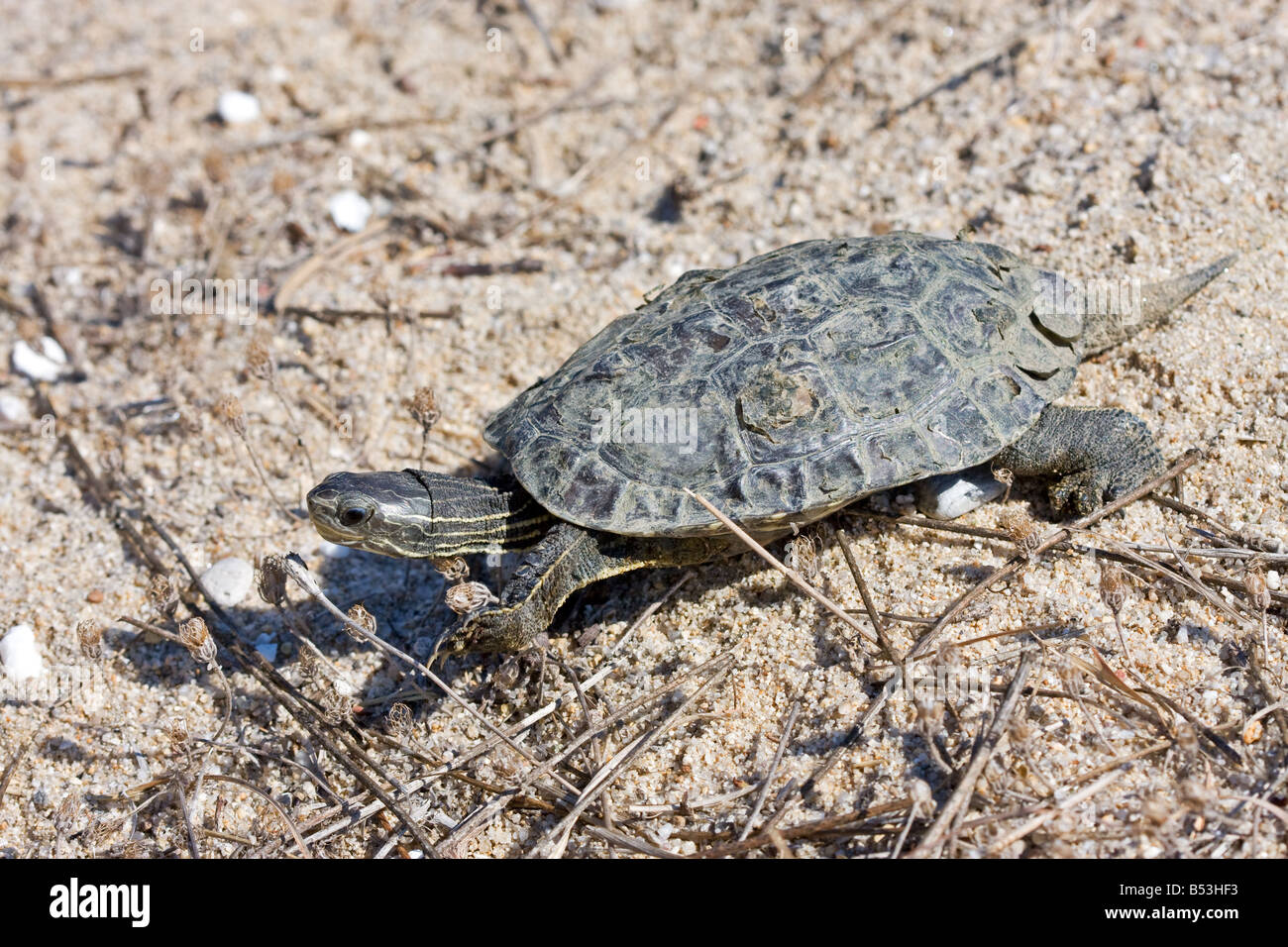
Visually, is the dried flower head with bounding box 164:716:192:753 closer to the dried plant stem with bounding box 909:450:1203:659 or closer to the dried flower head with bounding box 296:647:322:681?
the dried flower head with bounding box 296:647:322:681

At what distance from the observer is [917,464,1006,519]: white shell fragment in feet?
12.2

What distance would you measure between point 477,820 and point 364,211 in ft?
13.1

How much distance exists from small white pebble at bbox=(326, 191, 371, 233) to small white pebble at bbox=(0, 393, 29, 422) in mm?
2037

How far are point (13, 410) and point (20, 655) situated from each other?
1.76 meters

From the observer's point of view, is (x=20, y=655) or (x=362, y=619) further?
(x=20, y=655)

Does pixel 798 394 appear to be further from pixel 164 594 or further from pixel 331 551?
pixel 164 594

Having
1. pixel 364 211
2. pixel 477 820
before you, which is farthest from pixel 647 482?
pixel 364 211

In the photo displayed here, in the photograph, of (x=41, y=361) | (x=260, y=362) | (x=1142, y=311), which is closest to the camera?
(x=1142, y=311)

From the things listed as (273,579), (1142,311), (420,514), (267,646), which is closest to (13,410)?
(267,646)

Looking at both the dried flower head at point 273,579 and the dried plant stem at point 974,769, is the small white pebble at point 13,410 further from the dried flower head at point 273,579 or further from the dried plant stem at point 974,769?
the dried plant stem at point 974,769

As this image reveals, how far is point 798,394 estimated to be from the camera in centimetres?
346

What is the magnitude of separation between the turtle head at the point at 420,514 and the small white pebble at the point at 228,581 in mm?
804

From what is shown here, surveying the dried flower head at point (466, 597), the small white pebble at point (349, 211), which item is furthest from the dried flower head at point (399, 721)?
the small white pebble at point (349, 211)

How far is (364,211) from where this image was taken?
18.9ft
